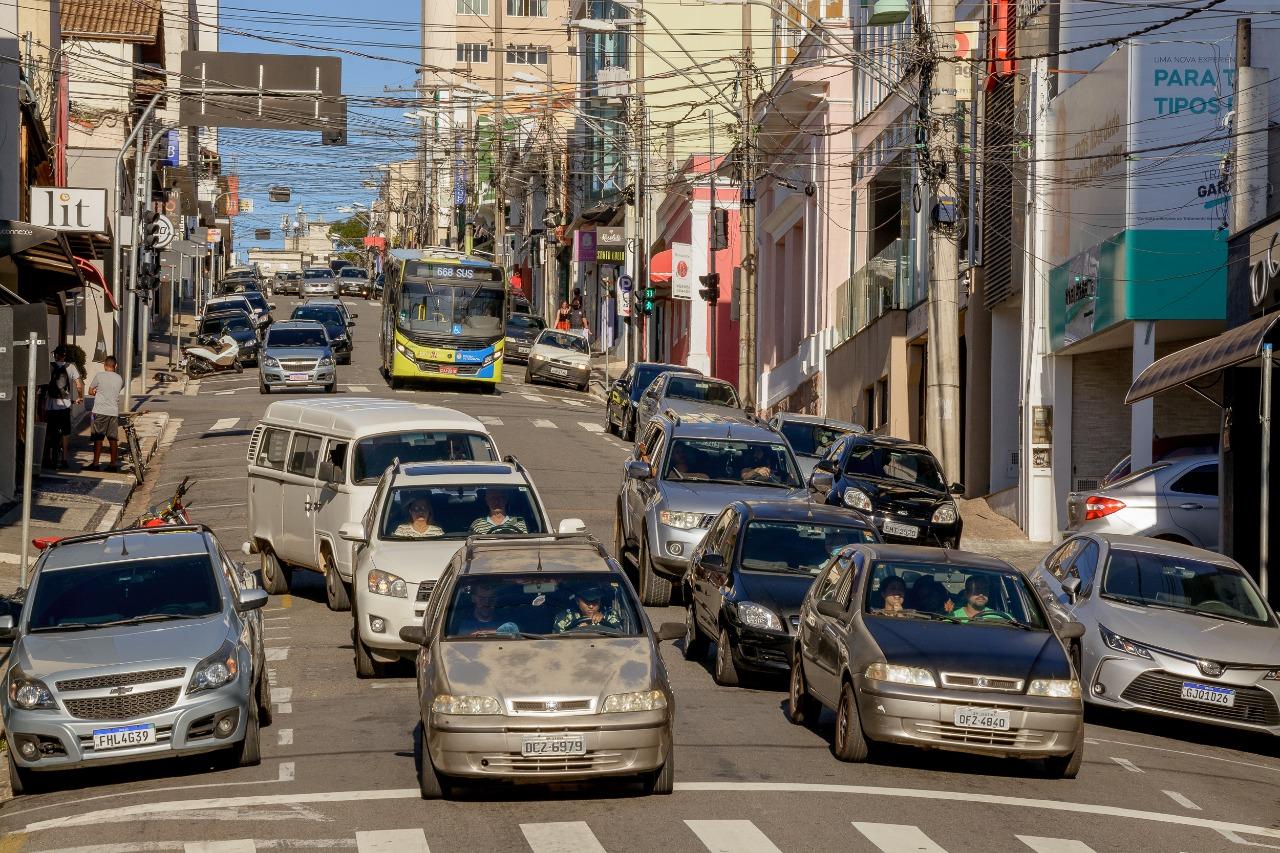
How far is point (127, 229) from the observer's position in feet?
161

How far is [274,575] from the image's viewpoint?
75.2 feet

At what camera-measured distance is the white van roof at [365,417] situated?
21438 millimetres

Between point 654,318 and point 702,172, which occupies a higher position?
point 702,172

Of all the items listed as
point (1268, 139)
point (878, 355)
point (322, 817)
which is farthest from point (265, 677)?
point (878, 355)

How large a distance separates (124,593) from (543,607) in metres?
3.42

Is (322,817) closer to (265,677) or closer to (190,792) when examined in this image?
(190,792)

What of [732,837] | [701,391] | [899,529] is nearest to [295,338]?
[701,391]

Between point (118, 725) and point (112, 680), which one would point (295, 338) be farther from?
point (118, 725)

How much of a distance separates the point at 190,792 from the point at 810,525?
22.3 ft

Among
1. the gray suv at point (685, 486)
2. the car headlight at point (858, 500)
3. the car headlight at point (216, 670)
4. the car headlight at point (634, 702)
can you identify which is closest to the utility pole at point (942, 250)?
the car headlight at point (858, 500)

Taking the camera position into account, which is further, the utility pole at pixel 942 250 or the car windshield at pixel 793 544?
the utility pole at pixel 942 250

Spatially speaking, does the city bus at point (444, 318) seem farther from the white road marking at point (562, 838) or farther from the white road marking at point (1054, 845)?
the white road marking at point (1054, 845)

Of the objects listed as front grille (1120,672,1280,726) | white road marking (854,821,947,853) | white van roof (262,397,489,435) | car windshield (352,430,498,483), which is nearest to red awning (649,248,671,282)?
white van roof (262,397,489,435)

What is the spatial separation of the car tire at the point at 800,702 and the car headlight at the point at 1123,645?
2586mm
